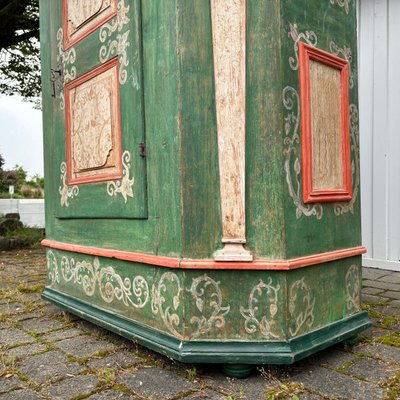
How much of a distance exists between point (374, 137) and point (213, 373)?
12.2 ft

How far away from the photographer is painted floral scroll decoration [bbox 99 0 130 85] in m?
2.37

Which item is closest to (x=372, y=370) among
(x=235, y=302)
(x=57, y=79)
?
(x=235, y=302)

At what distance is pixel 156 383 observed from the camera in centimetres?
198

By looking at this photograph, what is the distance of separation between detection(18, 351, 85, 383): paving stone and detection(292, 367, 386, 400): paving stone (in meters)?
1.07

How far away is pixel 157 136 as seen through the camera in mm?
2195

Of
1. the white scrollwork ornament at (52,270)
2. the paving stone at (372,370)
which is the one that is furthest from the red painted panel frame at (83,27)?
the paving stone at (372,370)

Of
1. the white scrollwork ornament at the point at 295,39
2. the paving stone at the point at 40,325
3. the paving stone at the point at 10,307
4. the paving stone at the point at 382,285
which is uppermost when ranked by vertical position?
the white scrollwork ornament at the point at 295,39

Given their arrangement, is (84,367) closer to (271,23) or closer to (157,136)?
(157,136)

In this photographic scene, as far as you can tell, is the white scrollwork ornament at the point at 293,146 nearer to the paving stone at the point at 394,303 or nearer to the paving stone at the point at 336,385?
the paving stone at the point at 336,385

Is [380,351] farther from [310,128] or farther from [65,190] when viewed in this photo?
[65,190]

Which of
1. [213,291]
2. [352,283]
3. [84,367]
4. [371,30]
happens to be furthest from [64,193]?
[371,30]

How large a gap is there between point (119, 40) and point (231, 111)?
0.81 m

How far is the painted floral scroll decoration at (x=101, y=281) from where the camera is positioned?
2.34 metres

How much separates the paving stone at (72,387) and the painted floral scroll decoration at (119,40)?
4.95 feet
